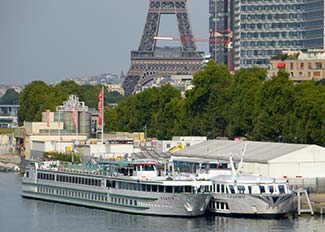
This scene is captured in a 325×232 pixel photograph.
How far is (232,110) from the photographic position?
104250 millimetres

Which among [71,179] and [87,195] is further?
[71,179]

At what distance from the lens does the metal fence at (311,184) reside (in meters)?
72.3

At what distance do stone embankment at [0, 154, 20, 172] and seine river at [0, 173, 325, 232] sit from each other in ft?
125

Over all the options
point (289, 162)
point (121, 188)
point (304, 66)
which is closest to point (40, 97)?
point (304, 66)

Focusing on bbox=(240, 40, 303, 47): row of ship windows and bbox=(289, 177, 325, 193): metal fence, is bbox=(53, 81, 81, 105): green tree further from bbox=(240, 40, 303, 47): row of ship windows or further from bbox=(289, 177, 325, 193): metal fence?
bbox=(289, 177, 325, 193): metal fence

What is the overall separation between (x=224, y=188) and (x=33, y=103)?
78533 millimetres

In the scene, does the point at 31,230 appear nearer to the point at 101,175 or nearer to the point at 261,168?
the point at 101,175

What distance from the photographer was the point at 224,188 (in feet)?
228

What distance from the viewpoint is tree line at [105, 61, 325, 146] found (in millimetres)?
89812

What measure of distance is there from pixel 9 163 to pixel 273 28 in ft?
Result: 209

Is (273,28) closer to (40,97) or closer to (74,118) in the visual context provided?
(40,97)

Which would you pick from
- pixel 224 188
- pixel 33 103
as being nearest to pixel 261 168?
pixel 224 188

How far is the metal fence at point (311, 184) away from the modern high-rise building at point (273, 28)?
9248cm

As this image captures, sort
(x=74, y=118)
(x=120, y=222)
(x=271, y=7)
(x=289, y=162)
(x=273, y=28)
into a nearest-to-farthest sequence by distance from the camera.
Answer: (x=120, y=222), (x=289, y=162), (x=74, y=118), (x=271, y=7), (x=273, y=28)
